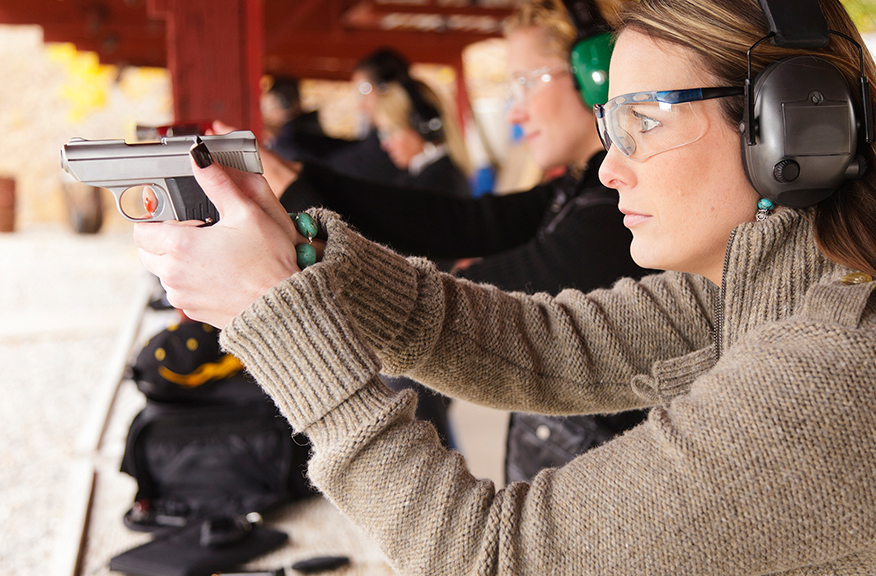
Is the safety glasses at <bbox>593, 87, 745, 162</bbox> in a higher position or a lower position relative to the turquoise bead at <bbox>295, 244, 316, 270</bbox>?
higher

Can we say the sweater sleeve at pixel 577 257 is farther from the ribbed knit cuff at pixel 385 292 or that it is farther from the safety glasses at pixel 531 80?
the ribbed knit cuff at pixel 385 292

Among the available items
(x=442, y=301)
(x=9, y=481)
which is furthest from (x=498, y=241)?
(x=9, y=481)

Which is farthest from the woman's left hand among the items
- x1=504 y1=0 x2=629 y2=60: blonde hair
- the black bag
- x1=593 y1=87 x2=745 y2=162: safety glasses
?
x1=504 y1=0 x2=629 y2=60: blonde hair

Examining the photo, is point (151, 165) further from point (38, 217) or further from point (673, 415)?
point (38, 217)

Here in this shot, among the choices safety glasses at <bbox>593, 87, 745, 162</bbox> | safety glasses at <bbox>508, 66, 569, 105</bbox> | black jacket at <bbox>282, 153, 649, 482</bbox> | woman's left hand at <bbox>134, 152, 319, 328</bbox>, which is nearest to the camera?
woman's left hand at <bbox>134, 152, 319, 328</bbox>

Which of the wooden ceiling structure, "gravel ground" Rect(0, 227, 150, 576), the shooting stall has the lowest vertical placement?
"gravel ground" Rect(0, 227, 150, 576)

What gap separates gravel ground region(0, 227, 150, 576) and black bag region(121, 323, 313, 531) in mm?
253

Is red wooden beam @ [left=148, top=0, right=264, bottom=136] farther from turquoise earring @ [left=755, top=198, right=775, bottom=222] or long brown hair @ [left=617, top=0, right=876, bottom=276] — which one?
turquoise earring @ [left=755, top=198, right=775, bottom=222]

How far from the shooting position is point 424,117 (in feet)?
13.7

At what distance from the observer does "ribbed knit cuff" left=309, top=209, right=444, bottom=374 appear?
0.96 meters

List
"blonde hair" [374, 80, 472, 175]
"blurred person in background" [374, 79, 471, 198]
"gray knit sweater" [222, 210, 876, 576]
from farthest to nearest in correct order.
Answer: "blonde hair" [374, 80, 472, 175], "blurred person in background" [374, 79, 471, 198], "gray knit sweater" [222, 210, 876, 576]

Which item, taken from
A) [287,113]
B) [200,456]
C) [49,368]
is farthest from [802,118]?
[287,113]

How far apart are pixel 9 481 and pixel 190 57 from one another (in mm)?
1731

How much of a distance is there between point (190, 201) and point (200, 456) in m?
1.22
